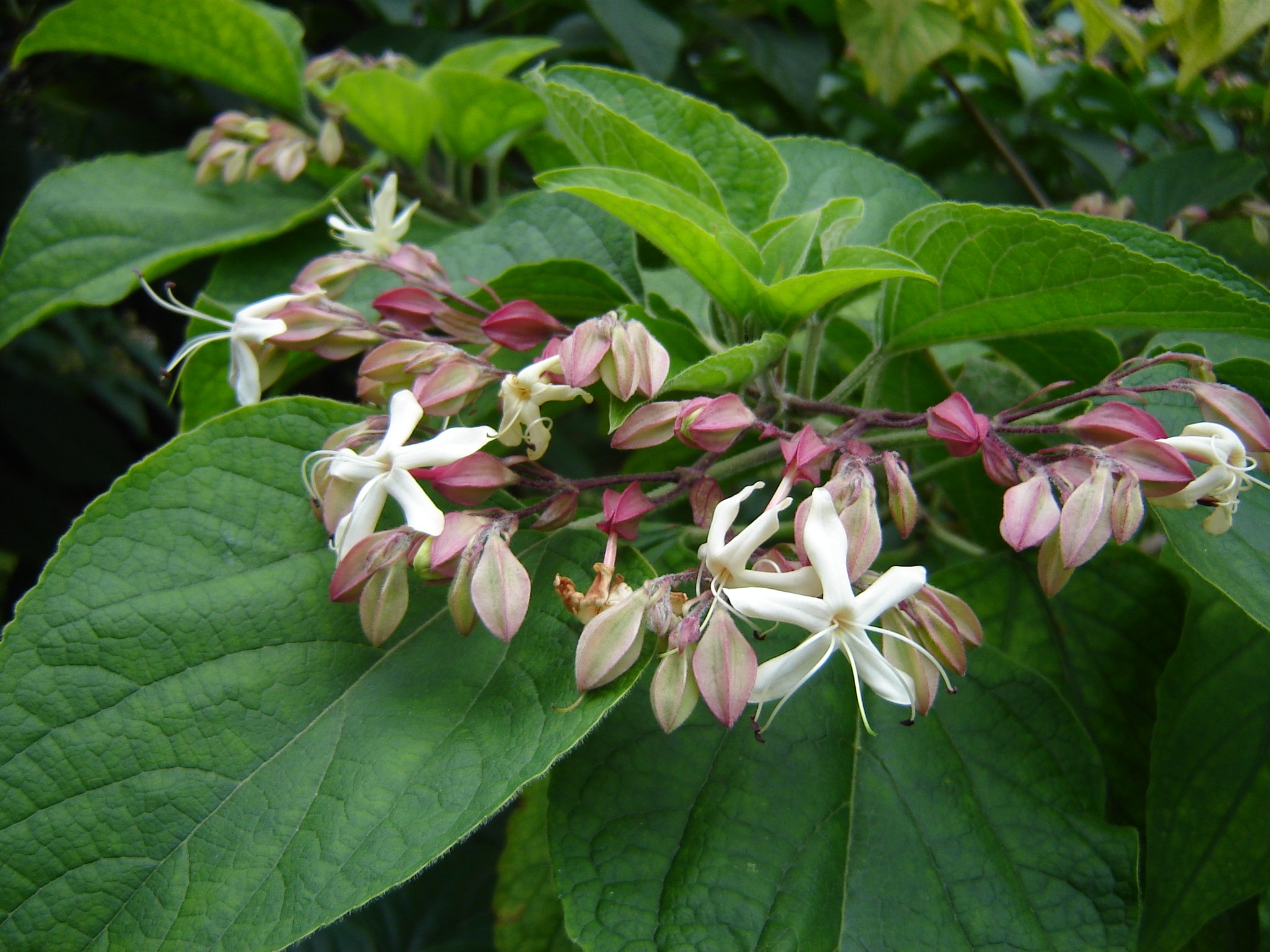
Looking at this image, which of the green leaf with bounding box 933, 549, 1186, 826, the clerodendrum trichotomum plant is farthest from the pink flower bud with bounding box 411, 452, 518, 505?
the green leaf with bounding box 933, 549, 1186, 826

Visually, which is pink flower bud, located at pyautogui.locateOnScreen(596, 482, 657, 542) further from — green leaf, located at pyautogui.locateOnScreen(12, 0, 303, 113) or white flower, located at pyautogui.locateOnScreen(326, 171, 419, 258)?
green leaf, located at pyautogui.locateOnScreen(12, 0, 303, 113)

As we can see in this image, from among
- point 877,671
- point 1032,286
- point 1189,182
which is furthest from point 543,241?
point 1189,182

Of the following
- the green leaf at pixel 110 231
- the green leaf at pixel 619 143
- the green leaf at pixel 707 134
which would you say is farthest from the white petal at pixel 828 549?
the green leaf at pixel 110 231

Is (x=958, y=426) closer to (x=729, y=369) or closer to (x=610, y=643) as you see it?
(x=729, y=369)

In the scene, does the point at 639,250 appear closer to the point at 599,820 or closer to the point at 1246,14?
the point at 1246,14

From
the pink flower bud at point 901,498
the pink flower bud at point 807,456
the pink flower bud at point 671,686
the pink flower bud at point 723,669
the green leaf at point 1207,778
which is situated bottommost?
the green leaf at point 1207,778

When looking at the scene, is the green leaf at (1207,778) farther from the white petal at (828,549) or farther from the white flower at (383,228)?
the white flower at (383,228)

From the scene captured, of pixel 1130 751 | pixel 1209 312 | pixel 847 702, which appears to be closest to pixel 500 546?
pixel 847 702
